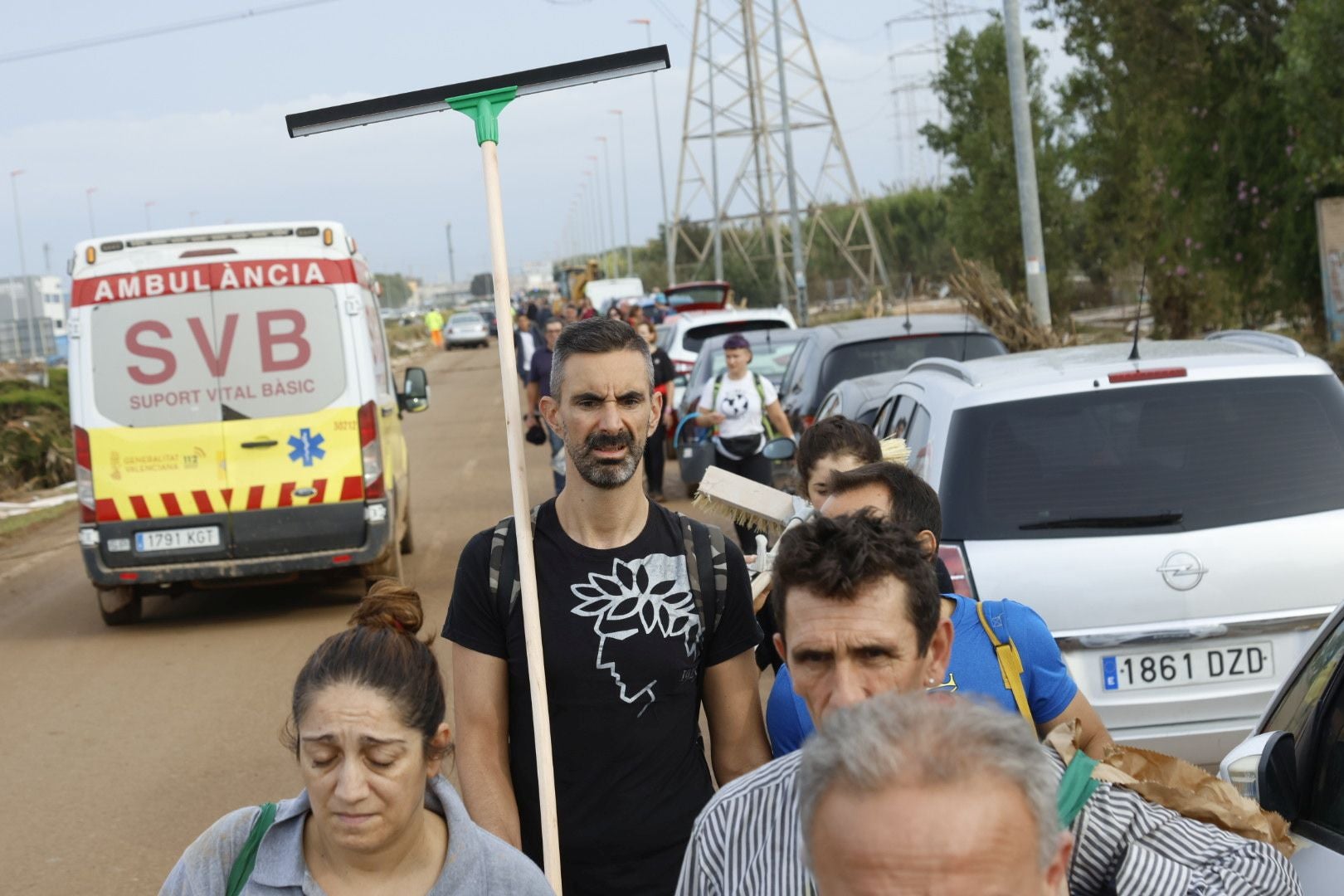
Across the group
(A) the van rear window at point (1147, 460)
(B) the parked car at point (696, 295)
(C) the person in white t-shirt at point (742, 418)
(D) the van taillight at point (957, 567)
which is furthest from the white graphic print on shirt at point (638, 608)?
(B) the parked car at point (696, 295)

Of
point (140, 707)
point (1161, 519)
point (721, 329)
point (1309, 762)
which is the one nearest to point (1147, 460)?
point (1161, 519)

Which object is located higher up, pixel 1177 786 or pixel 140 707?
pixel 1177 786

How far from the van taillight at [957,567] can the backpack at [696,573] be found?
2097 mm

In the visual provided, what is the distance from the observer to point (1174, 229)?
21672 millimetres

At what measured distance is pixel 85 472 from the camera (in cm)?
1145

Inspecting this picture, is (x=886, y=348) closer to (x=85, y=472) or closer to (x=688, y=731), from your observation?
(x=85, y=472)

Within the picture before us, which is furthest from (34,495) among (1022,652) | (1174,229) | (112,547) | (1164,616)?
(1022,652)

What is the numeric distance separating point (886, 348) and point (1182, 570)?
21.6ft

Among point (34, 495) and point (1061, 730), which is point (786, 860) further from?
point (34, 495)

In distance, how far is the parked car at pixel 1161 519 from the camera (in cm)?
551

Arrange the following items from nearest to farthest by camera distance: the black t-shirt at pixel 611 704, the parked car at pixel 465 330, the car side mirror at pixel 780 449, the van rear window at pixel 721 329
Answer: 1. the black t-shirt at pixel 611 704
2. the car side mirror at pixel 780 449
3. the van rear window at pixel 721 329
4. the parked car at pixel 465 330

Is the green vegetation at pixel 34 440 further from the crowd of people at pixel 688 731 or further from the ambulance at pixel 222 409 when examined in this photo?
the crowd of people at pixel 688 731

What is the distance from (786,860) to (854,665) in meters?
0.46

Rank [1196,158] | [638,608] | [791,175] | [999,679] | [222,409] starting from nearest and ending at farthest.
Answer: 1. [999,679]
2. [638,608]
3. [222,409]
4. [1196,158]
5. [791,175]
